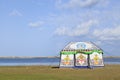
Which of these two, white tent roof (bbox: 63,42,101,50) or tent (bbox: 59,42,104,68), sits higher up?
white tent roof (bbox: 63,42,101,50)

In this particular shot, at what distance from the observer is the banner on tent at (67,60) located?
250ft

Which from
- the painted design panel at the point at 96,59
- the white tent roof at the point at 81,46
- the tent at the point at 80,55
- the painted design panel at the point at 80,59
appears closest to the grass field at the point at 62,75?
the painted design panel at the point at 80,59

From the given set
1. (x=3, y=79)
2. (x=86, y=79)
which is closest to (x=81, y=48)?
(x=86, y=79)

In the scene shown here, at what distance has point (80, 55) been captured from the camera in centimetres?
7581

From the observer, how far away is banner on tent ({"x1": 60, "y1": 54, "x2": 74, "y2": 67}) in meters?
76.1

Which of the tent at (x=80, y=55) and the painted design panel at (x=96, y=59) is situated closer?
the tent at (x=80, y=55)

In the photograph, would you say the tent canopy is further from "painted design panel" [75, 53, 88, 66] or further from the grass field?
the grass field

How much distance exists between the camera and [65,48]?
251 ft

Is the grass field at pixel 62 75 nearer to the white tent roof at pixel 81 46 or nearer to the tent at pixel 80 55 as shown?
the tent at pixel 80 55

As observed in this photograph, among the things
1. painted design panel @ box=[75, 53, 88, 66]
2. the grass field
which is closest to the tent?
painted design panel @ box=[75, 53, 88, 66]

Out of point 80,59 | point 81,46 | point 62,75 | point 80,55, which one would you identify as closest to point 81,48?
point 81,46

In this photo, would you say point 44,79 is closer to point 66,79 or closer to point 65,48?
point 66,79

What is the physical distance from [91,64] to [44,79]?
30.3 meters

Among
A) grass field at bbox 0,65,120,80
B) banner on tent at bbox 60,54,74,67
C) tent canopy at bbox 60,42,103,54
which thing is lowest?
grass field at bbox 0,65,120,80
